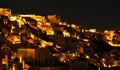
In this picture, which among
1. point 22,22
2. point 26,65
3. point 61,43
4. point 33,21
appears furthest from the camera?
point 33,21

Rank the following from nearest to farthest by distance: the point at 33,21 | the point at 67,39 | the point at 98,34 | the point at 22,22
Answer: the point at 67,39 < the point at 22,22 < the point at 33,21 < the point at 98,34

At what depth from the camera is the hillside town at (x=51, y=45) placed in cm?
3073

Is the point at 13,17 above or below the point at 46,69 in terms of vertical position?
above

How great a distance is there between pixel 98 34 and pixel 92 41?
570cm

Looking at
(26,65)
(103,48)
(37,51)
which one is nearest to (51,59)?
(37,51)

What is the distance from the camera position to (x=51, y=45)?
43.4 meters

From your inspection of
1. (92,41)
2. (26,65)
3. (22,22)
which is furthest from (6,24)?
(26,65)

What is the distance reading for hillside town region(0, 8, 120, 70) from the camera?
30.7m

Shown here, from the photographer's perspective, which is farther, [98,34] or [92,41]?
[98,34]

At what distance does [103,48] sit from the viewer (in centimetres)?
5450

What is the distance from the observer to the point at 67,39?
158 feet

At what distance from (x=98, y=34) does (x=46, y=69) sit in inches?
1362

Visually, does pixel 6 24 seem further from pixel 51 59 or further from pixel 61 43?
pixel 51 59

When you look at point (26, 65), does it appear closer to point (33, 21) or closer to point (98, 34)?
point (33, 21)
